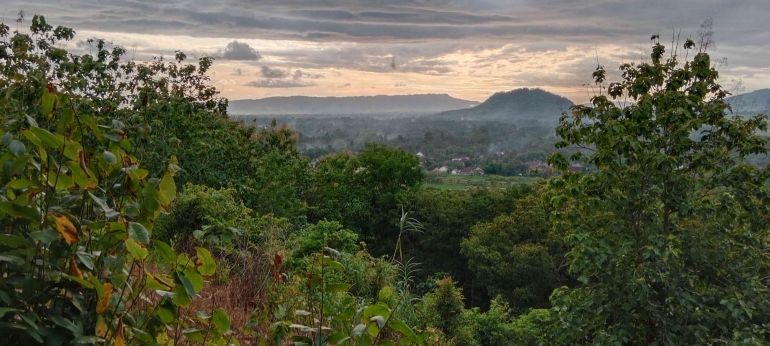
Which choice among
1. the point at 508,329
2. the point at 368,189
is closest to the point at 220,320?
the point at 508,329

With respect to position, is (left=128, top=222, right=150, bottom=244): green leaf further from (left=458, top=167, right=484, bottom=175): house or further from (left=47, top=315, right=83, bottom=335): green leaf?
(left=458, top=167, right=484, bottom=175): house

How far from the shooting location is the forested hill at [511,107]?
154125 mm

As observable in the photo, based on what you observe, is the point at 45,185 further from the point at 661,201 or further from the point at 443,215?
the point at 443,215

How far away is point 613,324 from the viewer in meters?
7.86

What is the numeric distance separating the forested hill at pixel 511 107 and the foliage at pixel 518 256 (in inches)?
5137

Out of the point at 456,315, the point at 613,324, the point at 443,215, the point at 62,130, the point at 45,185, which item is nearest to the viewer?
the point at 45,185

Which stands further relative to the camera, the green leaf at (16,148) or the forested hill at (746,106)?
the forested hill at (746,106)

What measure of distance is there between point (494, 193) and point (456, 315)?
15707 millimetres

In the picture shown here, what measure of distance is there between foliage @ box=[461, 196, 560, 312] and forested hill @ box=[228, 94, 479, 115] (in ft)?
273

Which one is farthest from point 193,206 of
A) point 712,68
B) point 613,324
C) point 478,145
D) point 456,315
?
point 478,145

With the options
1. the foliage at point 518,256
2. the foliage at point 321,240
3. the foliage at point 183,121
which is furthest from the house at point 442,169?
the foliage at point 321,240

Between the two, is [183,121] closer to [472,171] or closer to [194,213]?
[194,213]

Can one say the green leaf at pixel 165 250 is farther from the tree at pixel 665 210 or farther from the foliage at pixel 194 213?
the tree at pixel 665 210

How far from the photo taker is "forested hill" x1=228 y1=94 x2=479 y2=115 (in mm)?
121000
